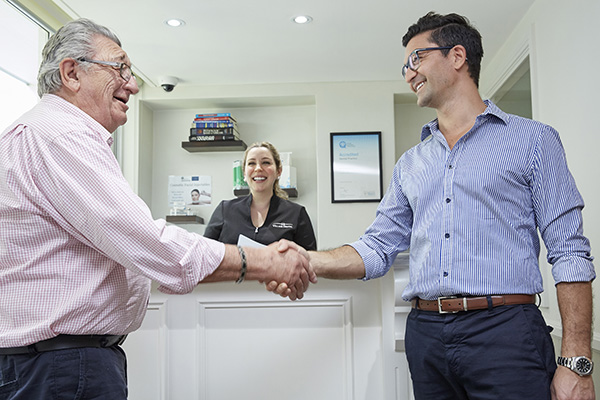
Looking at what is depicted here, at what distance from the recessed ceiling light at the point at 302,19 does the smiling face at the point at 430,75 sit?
192cm

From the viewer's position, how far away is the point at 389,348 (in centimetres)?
196

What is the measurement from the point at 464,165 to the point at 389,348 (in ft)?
2.34

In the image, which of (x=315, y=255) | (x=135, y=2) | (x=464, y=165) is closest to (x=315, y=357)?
(x=315, y=255)

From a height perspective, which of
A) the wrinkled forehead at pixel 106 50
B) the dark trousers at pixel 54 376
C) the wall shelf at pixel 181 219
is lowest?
the dark trousers at pixel 54 376

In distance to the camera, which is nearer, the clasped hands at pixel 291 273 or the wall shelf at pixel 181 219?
the clasped hands at pixel 291 273

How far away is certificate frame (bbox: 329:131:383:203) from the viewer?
4.83m

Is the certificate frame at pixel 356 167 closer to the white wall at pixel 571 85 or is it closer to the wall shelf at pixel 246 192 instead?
the wall shelf at pixel 246 192

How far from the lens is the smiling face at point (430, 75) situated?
177cm

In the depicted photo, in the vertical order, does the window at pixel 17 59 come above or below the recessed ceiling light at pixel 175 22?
below

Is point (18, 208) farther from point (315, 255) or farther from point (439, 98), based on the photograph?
point (439, 98)

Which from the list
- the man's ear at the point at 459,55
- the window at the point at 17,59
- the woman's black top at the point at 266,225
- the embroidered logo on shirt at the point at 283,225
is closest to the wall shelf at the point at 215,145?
the window at the point at 17,59

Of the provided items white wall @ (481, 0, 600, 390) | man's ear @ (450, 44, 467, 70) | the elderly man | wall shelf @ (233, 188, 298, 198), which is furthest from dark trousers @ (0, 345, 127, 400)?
wall shelf @ (233, 188, 298, 198)

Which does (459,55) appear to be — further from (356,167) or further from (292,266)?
(356,167)

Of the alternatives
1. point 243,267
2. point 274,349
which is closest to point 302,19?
point 274,349
